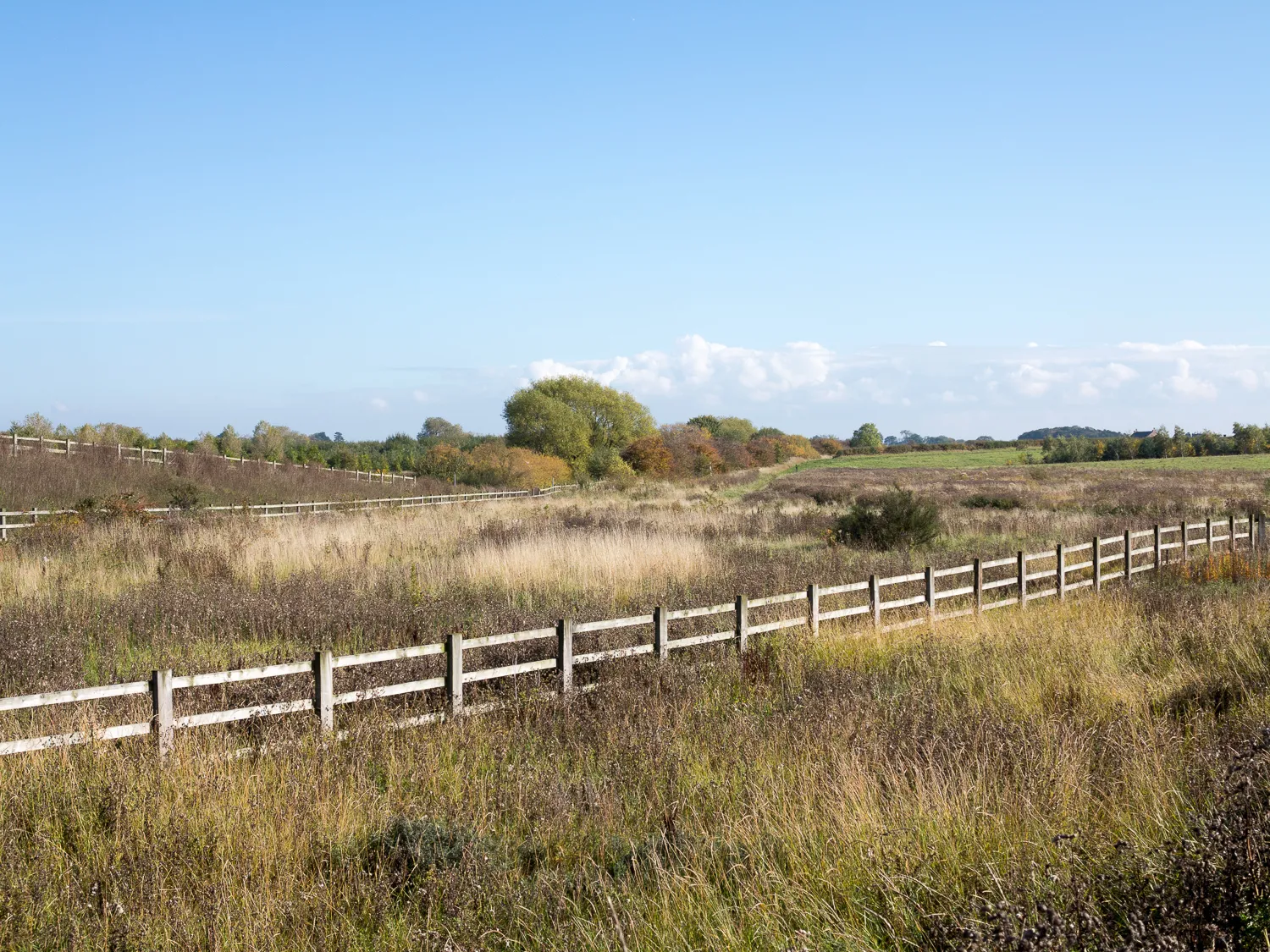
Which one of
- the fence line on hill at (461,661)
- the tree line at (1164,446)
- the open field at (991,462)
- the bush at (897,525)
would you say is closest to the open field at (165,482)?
the bush at (897,525)

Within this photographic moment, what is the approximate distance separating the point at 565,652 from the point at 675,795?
11.8ft

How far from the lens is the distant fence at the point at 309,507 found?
28.3 meters

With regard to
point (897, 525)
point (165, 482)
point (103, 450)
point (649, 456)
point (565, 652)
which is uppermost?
point (103, 450)

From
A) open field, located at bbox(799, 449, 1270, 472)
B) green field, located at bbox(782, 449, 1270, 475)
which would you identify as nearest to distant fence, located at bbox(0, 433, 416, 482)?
open field, located at bbox(799, 449, 1270, 472)

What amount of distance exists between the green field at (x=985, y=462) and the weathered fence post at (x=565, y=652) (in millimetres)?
79992

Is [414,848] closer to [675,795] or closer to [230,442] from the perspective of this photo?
[675,795]

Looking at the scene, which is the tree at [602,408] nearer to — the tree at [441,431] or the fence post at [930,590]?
the tree at [441,431]

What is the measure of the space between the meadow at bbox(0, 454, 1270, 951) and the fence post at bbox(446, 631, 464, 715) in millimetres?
351

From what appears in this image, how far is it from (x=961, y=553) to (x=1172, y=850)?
64.5 ft

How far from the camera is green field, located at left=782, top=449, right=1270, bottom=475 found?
83481 mm

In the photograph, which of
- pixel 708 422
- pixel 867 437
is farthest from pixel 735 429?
A: pixel 867 437

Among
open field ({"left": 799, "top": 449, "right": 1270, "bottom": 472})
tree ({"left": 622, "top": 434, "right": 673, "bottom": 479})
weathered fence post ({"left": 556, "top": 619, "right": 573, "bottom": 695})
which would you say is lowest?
weathered fence post ({"left": 556, "top": 619, "right": 573, "bottom": 695})

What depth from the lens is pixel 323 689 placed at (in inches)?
329

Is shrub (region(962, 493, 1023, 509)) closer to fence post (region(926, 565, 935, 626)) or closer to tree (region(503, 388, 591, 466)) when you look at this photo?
fence post (region(926, 565, 935, 626))
